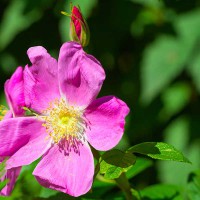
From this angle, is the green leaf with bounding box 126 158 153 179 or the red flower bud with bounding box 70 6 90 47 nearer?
the red flower bud with bounding box 70 6 90 47

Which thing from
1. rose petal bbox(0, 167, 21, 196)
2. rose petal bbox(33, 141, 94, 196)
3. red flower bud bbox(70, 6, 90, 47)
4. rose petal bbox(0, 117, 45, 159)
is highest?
red flower bud bbox(70, 6, 90, 47)

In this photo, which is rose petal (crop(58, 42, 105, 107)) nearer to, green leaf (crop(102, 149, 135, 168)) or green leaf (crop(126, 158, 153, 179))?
green leaf (crop(102, 149, 135, 168))

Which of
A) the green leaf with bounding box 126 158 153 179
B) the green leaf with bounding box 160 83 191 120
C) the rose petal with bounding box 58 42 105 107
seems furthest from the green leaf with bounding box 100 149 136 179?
the green leaf with bounding box 160 83 191 120

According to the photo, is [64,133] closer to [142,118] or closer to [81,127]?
[81,127]

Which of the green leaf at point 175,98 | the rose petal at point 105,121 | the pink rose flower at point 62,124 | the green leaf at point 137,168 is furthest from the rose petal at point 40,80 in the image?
the green leaf at point 175,98

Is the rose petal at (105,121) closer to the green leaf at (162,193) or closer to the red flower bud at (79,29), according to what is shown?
the red flower bud at (79,29)

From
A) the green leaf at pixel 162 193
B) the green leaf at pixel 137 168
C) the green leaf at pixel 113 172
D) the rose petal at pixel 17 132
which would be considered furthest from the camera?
the green leaf at pixel 137 168
